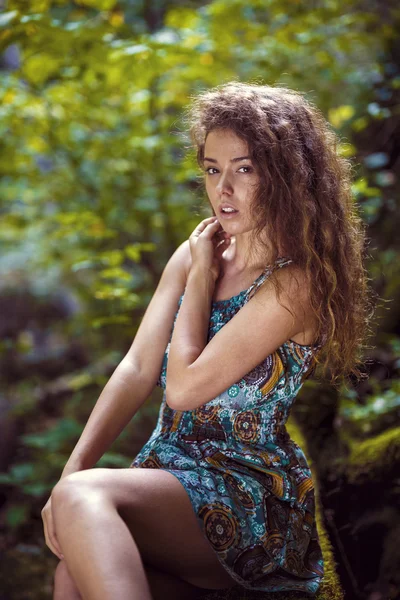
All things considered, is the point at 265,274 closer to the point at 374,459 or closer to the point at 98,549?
the point at 98,549

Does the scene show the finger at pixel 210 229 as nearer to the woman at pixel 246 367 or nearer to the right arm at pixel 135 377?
the woman at pixel 246 367

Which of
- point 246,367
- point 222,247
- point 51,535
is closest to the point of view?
point 51,535

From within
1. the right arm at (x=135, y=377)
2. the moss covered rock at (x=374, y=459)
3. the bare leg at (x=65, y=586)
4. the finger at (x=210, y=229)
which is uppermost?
the finger at (x=210, y=229)

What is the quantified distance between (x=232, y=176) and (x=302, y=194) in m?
0.20

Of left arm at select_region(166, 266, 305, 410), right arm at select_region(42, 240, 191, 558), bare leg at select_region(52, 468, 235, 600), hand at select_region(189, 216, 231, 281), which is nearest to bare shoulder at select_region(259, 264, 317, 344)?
left arm at select_region(166, 266, 305, 410)

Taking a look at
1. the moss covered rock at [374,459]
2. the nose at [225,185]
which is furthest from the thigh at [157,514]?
the moss covered rock at [374,459]

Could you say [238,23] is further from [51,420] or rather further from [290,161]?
[51,420]

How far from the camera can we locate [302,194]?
1.73 meters

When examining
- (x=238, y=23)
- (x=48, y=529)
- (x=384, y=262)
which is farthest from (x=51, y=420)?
(x=48, y=529)

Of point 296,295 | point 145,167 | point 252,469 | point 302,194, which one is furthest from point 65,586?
point 145,167

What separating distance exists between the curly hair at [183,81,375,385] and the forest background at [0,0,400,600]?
816mm

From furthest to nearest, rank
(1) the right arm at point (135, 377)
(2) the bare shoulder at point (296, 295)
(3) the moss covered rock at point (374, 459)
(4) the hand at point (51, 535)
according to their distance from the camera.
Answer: (3) the moss covered rock at point (374, 459) → (1) the right arm at point (135, 377) → (2) the bare shoulder at point (296, 295) → (4) the hand at point (51, 535)

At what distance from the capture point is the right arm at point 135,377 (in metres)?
1.81

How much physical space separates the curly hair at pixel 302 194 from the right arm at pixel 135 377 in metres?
0.35
